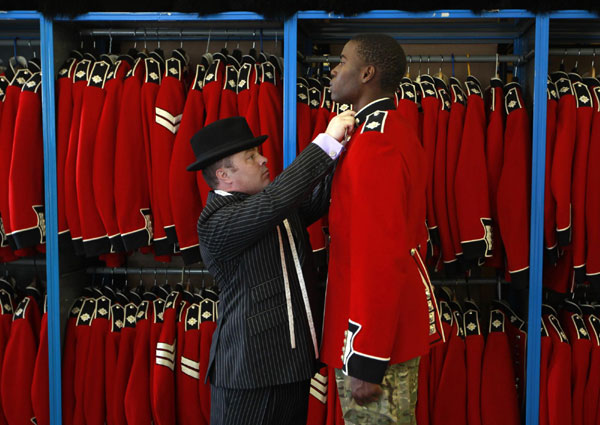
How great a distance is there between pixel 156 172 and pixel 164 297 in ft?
2.10

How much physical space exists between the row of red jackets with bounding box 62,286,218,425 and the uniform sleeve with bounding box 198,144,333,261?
1092 mm

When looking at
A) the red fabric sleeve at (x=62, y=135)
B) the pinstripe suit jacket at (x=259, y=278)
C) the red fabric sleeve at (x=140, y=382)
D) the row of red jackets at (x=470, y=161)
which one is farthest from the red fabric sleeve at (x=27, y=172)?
the pinstripe suit jacket at (x=259, y=278)

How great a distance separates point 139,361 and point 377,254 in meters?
1.58

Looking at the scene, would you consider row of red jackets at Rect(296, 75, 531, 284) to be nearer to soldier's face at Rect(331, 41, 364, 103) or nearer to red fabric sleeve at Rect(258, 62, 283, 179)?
red fabric sleeve at Rect(258, 62, 283, 179)

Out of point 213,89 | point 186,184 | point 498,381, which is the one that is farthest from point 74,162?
point 498,381

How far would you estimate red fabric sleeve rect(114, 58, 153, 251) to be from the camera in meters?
2.51

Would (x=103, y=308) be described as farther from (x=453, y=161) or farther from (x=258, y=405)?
(x=453, y=161)

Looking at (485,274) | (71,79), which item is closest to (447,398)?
(485,274)

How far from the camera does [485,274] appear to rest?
9.77ft

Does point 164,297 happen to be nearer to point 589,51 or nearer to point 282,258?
point 282,258

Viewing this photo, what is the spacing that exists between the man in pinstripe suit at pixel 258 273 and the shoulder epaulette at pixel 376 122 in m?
0.08

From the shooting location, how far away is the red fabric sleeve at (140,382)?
257 cm

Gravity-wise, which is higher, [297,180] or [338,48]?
[338,48]

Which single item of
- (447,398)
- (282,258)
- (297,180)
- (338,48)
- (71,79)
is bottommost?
(447,398)
